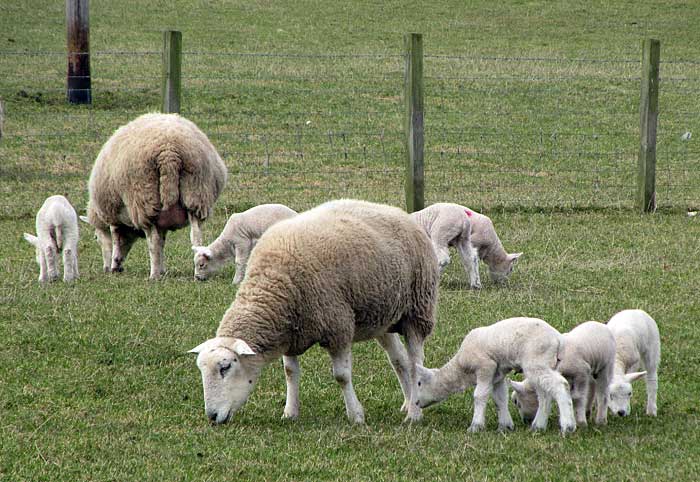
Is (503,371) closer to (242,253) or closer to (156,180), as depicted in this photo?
(242,253)

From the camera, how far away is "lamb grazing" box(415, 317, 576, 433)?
612 cm

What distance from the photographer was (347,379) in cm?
647

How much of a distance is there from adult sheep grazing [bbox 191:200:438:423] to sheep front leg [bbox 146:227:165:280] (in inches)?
142

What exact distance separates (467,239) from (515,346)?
3.86m

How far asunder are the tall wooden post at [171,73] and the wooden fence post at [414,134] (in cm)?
263

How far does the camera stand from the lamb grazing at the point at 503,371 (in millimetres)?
6125

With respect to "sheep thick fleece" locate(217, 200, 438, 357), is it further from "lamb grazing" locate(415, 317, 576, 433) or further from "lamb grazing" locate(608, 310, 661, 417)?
"lamb grazing" locate(608, 310, 661, 417)

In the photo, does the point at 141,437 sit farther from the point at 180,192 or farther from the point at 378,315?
the point at 180,192

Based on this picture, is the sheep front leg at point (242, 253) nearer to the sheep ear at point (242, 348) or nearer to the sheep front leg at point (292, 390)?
the sheep front leg at point (292, 390)

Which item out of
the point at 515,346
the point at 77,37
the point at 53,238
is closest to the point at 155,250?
the point at 53,238

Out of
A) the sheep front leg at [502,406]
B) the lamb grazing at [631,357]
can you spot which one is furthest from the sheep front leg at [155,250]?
the lamb grazing at [631,357]

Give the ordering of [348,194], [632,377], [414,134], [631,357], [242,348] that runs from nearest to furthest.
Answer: [242,348]
[632,377]
[631,357]
[414,134]
[348,194]

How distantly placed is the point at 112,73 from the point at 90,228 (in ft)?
38.0

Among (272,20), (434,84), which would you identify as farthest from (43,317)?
(272,20)
